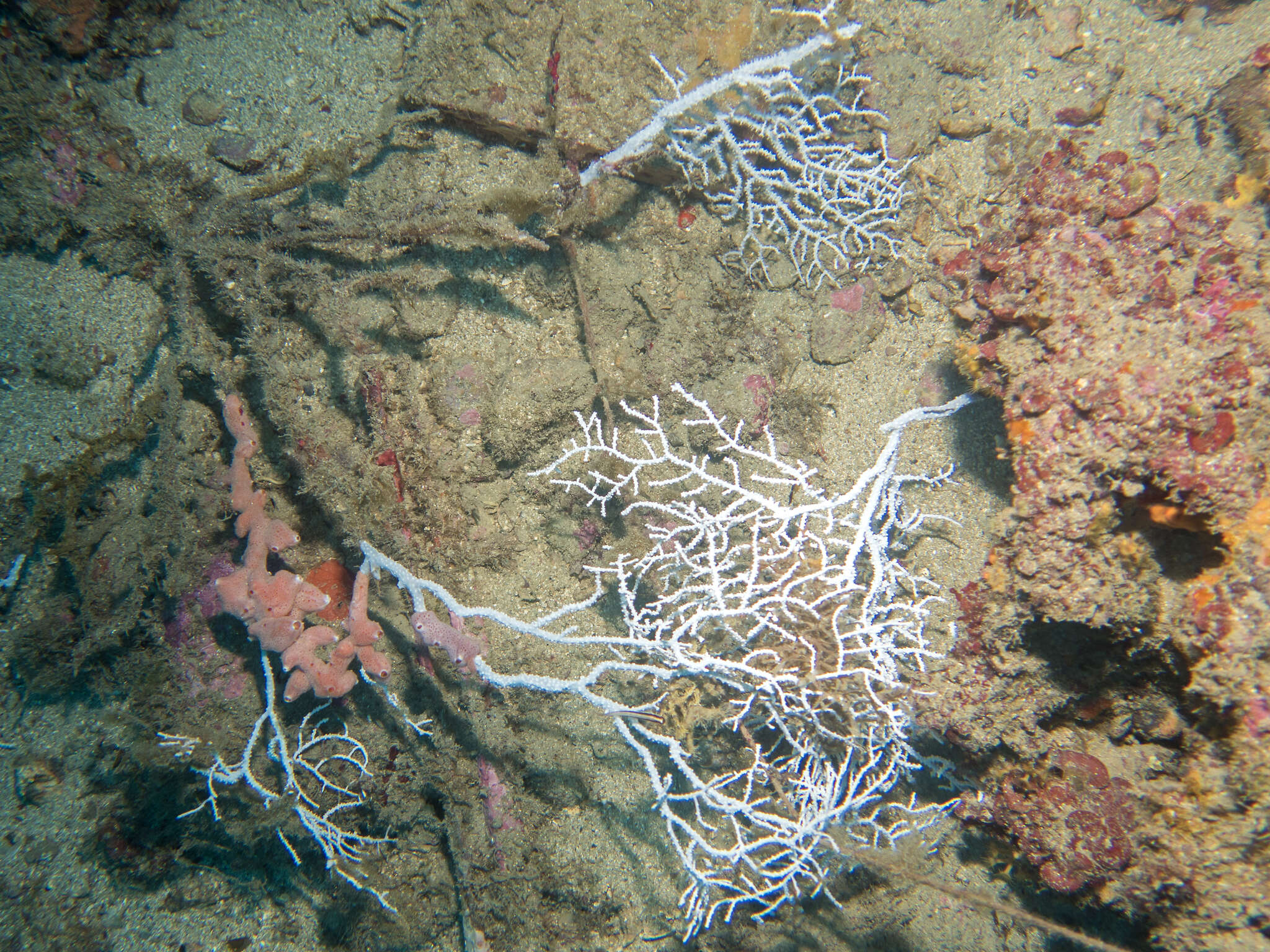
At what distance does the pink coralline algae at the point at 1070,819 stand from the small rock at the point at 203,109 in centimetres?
602

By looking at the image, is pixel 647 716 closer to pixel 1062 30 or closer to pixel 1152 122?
pixel 1152 122

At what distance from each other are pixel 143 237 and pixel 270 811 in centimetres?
374

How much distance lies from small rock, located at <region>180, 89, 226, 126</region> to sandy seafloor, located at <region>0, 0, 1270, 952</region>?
0.03 meters

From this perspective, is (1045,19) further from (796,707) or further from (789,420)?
(796,707)

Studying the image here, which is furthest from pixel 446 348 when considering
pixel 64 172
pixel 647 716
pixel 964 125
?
pixel 964 125

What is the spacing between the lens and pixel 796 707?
2.82m

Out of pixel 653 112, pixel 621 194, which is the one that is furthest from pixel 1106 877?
pixel 653 112

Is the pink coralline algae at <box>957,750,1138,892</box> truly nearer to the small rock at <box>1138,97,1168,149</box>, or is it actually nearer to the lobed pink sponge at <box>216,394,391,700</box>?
the lobed pink sponge at <box>216,394,391,700</box>

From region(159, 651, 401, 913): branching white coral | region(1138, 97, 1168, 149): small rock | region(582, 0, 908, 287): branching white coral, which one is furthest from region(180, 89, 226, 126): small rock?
region(1138, 97, 1168, 149): small rock

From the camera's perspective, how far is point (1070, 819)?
2.44 metres

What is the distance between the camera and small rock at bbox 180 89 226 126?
3.52 m

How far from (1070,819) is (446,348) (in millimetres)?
3946

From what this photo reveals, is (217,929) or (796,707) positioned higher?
(796,707)

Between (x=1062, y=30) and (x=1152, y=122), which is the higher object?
(x=1062, y=30)
